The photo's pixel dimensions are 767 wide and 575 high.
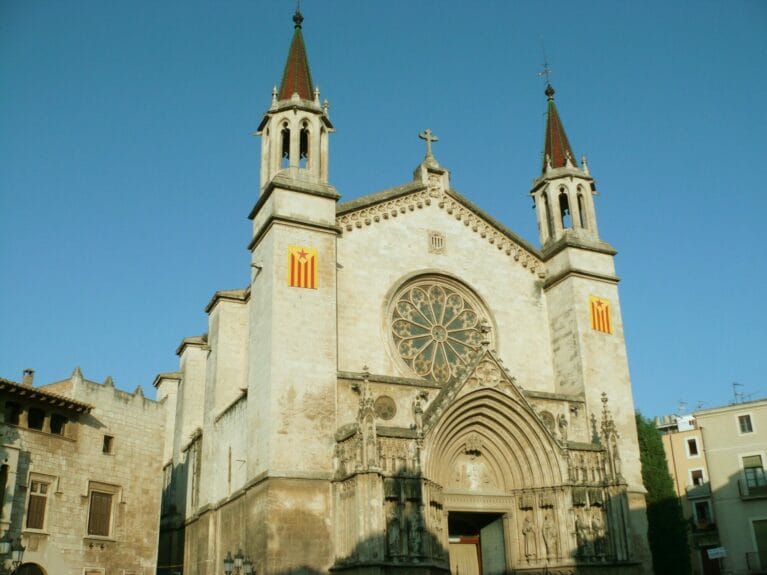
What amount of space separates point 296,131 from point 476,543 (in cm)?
1547

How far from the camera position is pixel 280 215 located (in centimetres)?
2558

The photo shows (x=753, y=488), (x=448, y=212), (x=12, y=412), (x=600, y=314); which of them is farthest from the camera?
(x=753, y=488)

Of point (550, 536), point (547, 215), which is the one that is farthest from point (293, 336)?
point (547, 215)

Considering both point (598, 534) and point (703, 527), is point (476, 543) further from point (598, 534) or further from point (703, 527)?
point (703, 527)

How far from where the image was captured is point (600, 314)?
2994 centimetres

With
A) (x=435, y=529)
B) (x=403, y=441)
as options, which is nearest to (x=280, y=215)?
(x=403, y=441)

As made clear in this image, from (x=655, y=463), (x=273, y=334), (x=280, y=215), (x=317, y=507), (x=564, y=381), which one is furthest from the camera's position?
(x=655, y=463)

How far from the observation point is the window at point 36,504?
941 inches

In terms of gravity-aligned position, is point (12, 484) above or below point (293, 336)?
below

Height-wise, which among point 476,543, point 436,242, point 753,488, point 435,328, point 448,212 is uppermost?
point 448,212

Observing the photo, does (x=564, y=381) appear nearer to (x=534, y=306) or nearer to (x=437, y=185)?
(x=534, y=306)

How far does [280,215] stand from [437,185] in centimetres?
730

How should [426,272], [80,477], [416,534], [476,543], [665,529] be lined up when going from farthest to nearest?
[665,529] → [426,272] → [476,543] → [80,477] → [416,534]

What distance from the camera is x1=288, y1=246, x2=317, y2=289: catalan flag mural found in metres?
25.1
